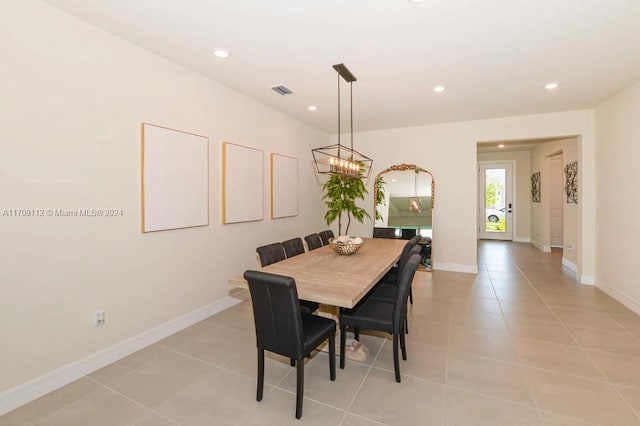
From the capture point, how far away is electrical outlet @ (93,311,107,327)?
2.42m

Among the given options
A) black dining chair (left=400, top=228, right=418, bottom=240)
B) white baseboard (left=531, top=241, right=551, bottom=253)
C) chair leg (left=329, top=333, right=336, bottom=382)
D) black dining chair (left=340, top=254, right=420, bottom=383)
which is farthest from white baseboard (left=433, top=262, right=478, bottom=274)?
chair leg (left=329, top=333, right=336, bottom=382)

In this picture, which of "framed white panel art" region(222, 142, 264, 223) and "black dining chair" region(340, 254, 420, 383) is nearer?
"black dining chair" region(340, 254, 420, 383)

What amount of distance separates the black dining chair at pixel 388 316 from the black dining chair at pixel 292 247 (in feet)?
3.61

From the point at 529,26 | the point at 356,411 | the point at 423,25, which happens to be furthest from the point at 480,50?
the point at 356,411

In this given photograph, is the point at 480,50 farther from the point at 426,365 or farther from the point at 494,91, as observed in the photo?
the point at 426,365

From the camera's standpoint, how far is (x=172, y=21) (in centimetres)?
233

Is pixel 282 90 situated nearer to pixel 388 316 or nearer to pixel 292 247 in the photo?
pixel 292 247

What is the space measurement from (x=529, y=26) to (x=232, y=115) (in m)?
3.10

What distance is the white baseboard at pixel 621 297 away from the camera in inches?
139

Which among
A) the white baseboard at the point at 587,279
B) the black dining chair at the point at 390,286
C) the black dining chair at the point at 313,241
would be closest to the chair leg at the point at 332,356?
the black dining chair at the point at 390,286

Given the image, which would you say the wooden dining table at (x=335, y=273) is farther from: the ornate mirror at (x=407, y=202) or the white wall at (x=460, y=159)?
the white wall at (x=460, y=159)

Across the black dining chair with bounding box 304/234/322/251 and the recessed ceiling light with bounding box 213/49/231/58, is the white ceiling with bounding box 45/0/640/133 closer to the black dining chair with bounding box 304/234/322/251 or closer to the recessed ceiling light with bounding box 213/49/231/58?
the recessed ceiling light with bounding box 213/49/231/58

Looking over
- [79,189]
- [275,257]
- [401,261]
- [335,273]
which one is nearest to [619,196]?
[401,261]

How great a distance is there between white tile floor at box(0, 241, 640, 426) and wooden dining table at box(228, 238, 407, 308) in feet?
2.43
